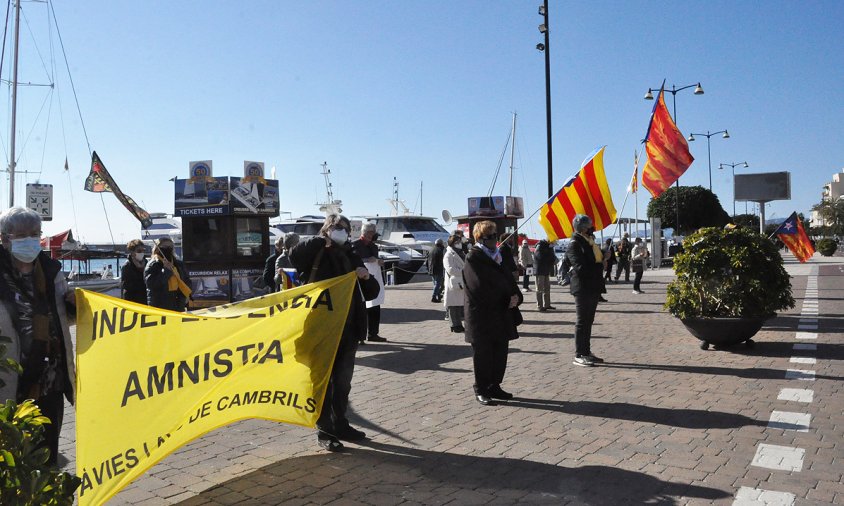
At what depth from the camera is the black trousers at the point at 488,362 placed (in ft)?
22.2

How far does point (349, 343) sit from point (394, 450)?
899 millimetres

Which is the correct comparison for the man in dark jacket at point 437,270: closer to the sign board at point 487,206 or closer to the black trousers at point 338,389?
the sign board at point 487,206

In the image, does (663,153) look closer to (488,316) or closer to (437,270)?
(437,270)

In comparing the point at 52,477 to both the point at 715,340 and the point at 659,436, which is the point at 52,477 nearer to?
the point at 659,436

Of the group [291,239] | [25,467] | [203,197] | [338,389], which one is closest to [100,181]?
[203,197]

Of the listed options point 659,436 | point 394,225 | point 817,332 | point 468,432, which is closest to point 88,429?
point 468,432

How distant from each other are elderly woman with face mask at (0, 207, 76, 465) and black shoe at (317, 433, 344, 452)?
2.03m

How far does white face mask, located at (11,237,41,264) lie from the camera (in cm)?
379

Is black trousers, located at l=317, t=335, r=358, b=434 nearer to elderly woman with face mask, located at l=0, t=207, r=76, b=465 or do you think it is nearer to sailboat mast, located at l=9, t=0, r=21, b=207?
elderly woman with face mask, located at l=0, t=207, r=76, b=465

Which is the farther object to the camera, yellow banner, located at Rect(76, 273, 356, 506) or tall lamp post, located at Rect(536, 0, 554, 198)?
tall lamp post, located at Rect(536, 0, 554, 198)

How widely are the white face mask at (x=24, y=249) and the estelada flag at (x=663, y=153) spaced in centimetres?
1130

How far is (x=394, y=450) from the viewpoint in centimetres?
539

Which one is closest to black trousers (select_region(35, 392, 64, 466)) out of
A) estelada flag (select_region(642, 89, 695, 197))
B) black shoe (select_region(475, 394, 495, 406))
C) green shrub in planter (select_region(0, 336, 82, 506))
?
green shrub in planter (select_region(0, 336, 82, 506))

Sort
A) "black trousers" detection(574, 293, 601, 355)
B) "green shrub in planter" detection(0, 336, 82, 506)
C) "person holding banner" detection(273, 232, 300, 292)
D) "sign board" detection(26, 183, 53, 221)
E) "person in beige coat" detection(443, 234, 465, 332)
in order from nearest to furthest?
"green shrub in planter" detection(0, 336, 82, 506)
"black trousers" detection(574, 293, 601, 355)
"person holding banner" detection(273, 232, 300, 292)
"person in beige coat" detection(443, 234, 465, 332)
"sign board" detection(26, 183, 53, 221)
